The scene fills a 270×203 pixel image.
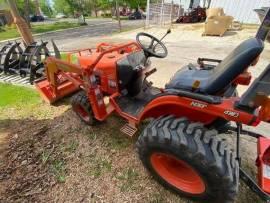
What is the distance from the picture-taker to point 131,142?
8.70 feet

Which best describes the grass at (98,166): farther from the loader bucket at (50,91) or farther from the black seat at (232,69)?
the loader bucket at (50,91)

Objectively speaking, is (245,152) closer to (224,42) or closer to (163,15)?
(224,42)

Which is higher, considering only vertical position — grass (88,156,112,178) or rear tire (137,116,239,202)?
rear tire (137,116,239,202)

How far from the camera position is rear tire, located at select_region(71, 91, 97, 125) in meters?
2.72

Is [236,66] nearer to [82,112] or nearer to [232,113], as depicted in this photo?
[232,113]

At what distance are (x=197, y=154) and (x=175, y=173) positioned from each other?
566mm

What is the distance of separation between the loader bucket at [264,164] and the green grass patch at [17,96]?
139 inches

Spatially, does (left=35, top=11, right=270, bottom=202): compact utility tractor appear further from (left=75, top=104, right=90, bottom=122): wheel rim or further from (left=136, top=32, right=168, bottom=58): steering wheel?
(left=75, top=104, right=90, bottom=122): wheel rim

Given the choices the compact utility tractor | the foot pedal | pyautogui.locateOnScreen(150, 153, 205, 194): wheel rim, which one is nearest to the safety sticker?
the compact utility tractor

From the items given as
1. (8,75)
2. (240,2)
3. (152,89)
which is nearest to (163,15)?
(240,2)

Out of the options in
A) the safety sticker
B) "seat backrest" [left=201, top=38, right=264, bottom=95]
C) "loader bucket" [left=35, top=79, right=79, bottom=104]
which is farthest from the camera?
"loader bucket" [left=35, top=79, right=79, bottom=104]

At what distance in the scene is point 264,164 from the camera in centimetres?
176

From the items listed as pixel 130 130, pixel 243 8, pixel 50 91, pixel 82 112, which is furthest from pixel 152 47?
pixel 243 8

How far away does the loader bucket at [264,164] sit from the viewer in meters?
1.60
